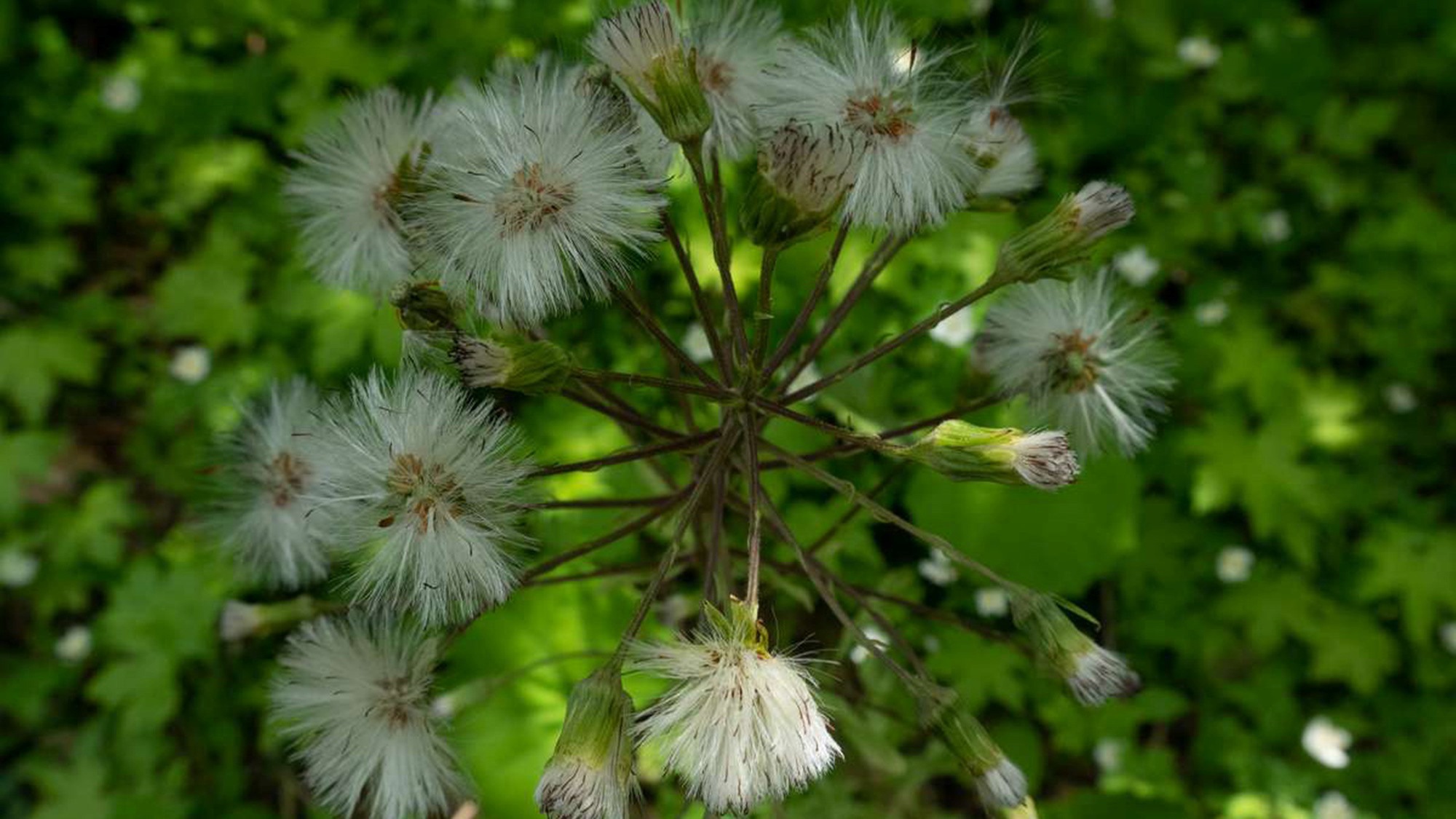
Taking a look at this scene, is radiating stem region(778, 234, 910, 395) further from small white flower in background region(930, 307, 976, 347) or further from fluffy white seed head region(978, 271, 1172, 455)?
small white flower in background region(930, 307, 976, 347)

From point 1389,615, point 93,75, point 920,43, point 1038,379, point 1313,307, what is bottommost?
point 1389,615

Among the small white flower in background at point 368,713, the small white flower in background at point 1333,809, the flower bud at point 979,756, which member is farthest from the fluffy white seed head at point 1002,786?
the small white flower in background at point 1333,809

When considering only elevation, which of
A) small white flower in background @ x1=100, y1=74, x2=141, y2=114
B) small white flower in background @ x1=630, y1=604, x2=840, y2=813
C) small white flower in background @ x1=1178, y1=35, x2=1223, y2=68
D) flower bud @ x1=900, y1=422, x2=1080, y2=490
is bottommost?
small white flower in background @ x1=1178, y1=35, x2=1223, y2=68

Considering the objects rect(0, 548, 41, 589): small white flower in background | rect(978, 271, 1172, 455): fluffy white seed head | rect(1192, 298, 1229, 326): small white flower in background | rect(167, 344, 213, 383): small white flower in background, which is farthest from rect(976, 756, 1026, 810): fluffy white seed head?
rect(0, 548, 41, 589): small white flower in background

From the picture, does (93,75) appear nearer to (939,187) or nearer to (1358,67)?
(939,187)

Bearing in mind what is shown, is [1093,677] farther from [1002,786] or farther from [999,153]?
[999,153]

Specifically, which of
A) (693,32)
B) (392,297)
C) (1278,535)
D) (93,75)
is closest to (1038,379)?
(693,32)
